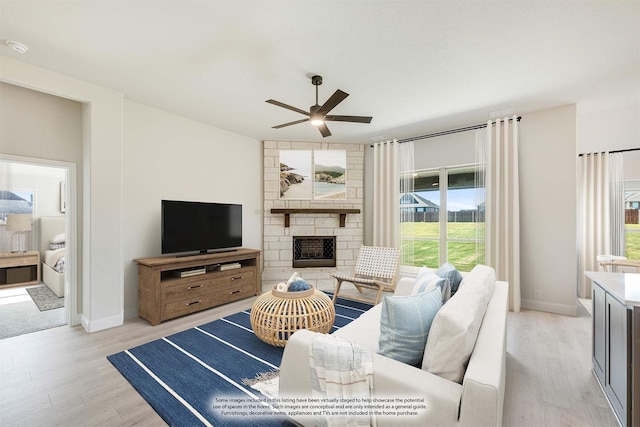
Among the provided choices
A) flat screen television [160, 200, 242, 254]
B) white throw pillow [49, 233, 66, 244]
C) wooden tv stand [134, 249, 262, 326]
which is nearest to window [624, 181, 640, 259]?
wooden tv stand [134, 249, 262, 326]

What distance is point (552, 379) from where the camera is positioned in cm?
205

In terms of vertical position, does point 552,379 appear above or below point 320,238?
below

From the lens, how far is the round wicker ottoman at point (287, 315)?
95.2 inches

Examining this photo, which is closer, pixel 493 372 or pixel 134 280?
pixel 493 372

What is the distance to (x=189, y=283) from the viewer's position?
3.26 metres

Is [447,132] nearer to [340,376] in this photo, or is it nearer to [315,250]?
[315,250]

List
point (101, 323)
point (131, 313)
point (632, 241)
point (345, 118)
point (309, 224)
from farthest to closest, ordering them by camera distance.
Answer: point (309, 224) → point (632, 241) → point (131, 313) → point (101, 323) → point (345, 118)

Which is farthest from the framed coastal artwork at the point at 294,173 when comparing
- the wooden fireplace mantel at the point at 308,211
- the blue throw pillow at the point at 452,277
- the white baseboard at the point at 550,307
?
the white baseboard at the point at 550,307

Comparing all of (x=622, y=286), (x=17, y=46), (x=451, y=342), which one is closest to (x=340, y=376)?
(x=451, y=342)

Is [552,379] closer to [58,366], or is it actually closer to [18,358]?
[58,366]

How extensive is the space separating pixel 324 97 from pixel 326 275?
2954mm

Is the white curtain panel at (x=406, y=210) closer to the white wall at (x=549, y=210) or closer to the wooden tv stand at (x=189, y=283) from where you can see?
the white wall at (x=549, y=210)

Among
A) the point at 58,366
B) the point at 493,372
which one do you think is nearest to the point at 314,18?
the point at 493,372

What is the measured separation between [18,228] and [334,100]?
562 centimetres
